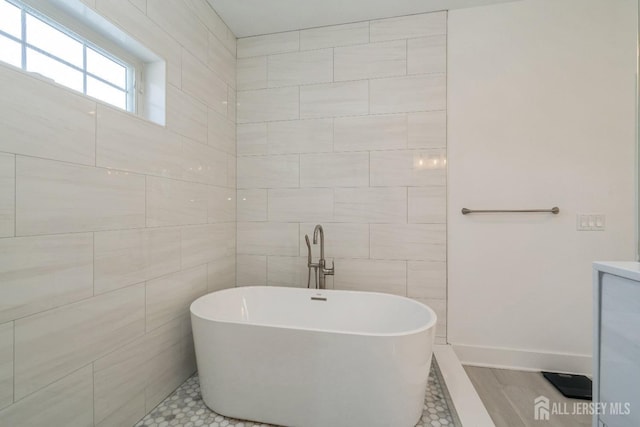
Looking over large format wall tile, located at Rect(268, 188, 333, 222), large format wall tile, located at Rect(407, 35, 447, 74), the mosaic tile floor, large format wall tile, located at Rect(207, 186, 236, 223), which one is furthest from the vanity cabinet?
large format wall tile, located at Rect(207, 186, 236, 223)

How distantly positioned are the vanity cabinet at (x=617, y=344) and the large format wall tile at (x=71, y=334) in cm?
197

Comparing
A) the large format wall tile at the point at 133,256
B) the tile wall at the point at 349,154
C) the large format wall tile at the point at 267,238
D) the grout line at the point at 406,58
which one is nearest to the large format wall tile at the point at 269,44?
the tile wall at the point at 349,154

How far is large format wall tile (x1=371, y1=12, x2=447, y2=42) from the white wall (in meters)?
0.10

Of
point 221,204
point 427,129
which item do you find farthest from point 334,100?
point 221,204

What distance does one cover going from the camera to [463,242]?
2.21 m

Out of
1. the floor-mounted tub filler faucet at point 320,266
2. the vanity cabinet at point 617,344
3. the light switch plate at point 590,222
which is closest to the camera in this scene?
the vanity cabinet at point 617,344

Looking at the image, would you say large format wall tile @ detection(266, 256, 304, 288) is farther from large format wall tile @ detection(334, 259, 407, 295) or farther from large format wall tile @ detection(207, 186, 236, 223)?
large format wall tile @ detection(207, 186, 236, 223)

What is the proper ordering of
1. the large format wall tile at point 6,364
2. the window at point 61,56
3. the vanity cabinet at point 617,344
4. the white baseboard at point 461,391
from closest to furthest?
1. the vanity cabinet at point 617,344
2. the large format wall tile at point 6,364
3. the window at point 61,56
4. the white baseboard at point 461,391

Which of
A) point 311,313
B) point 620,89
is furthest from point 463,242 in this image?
point 620,89

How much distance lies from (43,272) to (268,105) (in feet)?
6.41

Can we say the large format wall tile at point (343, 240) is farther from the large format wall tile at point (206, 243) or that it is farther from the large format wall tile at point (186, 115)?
the large format wall tile at point (186, 115)

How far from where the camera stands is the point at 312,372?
1.43 metres

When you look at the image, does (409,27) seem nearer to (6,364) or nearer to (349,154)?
(349,154)

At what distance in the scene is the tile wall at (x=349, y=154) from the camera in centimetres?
224
